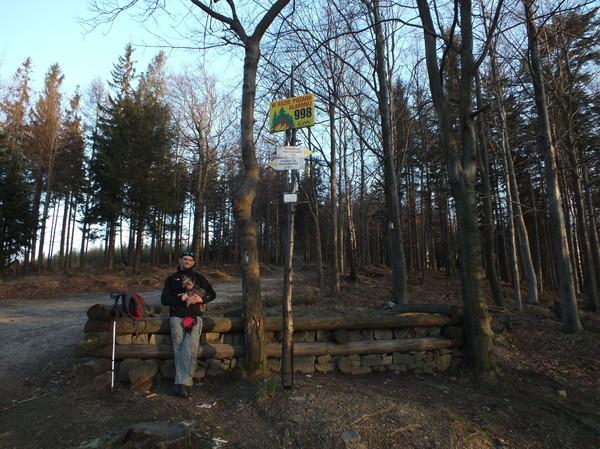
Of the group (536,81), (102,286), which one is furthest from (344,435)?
(102,286)

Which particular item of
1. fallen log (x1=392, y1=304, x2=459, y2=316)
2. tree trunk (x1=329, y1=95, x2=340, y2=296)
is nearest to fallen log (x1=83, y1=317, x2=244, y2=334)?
fallen log (x1=392, y1=304, x2=459, y2=316)

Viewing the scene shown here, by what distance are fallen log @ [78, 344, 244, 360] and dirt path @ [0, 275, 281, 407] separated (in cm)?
103

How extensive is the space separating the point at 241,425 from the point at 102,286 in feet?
53.1

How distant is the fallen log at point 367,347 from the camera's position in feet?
18.4

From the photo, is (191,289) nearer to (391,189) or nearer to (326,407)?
(326,407)

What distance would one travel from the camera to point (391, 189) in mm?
10094

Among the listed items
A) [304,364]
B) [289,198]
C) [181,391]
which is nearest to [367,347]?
[304,364]

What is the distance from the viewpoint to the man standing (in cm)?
492

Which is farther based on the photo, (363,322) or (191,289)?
(363,322)

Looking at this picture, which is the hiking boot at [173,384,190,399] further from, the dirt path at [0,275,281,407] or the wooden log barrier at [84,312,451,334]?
the dirt path at [0,275,281,407]

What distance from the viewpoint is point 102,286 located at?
57.5ft

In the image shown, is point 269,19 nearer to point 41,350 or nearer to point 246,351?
point 246,351

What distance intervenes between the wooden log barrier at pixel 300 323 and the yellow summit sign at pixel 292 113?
3.03 meters

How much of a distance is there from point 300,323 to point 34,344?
536 cm
